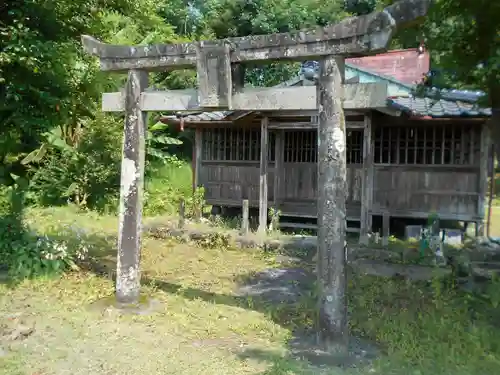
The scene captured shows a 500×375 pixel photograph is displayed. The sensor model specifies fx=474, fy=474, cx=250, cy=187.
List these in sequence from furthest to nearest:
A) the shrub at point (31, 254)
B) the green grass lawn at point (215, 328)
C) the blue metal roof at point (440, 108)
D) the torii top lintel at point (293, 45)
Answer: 1. the blue metal roof at point (440, 108)
2. the shrub at point (31, 254)
3. the torii top lintel at point (293, 45)
4. the green grass lawn at point (215, 328)

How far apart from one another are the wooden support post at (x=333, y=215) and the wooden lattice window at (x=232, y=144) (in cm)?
862

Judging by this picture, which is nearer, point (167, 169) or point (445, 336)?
point (445, 336)

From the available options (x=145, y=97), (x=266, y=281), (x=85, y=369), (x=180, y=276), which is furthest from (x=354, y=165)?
(x=85, y=369)

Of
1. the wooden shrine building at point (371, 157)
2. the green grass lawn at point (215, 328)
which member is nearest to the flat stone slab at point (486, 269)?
the green grass lawn at point (215, 328)

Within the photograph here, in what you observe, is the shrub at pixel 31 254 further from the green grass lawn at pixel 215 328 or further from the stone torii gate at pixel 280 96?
the stone torii gate at pixel 280 96

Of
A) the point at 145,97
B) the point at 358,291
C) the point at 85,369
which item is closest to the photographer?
the point at 85,369

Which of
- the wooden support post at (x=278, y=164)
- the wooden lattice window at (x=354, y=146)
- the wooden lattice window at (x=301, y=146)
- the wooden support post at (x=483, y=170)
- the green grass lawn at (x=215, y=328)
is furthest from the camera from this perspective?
the wooden lattice window at (x=301, y=146)

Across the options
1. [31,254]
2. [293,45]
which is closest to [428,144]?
[293,45]

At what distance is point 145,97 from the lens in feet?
21.7

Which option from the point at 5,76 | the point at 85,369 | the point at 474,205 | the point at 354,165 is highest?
the point at 5,76

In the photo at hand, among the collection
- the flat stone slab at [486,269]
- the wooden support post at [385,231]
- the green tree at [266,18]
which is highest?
the green tree at [266,18]

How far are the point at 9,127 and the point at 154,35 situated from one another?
37.4 ft

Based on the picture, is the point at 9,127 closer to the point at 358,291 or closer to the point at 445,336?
the point at 358,291

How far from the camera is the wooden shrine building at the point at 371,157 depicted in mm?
11531
